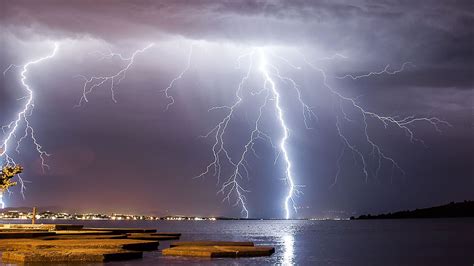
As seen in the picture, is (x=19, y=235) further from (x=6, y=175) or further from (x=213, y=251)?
(x=213, y=251)

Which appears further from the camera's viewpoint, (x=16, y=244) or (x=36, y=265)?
(x=16, y=244)

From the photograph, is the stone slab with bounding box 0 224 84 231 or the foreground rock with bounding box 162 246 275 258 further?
the stone slab with bounding box 0 224 84 231

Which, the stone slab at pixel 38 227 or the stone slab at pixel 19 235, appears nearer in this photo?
the stone slab at pixel 19 235

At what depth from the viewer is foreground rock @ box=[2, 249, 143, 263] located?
3008cm

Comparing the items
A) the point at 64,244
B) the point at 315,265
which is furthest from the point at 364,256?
the point at 64,244

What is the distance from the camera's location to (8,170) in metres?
54.8

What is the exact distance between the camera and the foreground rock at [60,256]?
30078 mm

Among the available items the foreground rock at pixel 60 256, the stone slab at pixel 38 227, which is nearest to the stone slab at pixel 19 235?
the stone slab at pixel 38 227

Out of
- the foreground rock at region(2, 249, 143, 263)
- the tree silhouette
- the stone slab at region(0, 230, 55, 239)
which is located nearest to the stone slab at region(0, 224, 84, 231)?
the tree silhouette

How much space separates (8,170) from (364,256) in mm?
30001

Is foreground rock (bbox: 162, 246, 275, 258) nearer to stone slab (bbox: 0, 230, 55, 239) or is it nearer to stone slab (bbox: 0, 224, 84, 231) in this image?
stone slab (bbox: 0, 230, 55, 239)

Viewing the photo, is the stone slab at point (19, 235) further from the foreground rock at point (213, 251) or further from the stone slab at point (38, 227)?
the foreground rock at point (213, 251)

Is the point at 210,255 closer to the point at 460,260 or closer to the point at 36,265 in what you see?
the point at 36,265

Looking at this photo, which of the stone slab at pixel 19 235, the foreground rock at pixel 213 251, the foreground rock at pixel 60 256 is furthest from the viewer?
the stone slab at pixel 19 235
